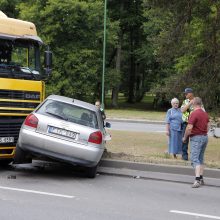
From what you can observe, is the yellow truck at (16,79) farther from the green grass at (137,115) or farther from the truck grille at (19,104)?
the green grass at (137,115)

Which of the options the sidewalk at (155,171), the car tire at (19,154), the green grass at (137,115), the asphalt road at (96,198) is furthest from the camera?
the green grass at (137,115)

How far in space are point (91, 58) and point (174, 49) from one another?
29.1 metres

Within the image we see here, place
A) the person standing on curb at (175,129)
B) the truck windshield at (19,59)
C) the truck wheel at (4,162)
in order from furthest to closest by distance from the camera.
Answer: the person standing on curb at (175,129)
the truck wheel at (4,162)
the truck windshield at (19,59)

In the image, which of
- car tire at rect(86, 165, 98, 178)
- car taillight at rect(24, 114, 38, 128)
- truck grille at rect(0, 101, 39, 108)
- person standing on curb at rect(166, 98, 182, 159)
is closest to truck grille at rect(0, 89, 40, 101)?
truck grille at rect(0, 101, 39, 108)

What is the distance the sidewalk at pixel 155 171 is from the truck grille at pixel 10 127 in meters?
1.98

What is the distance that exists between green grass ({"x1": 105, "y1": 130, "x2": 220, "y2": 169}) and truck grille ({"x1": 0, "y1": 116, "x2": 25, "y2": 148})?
2.39 metres

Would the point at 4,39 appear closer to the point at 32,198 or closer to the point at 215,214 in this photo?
the point at 32,198

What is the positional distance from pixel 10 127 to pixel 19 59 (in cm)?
154

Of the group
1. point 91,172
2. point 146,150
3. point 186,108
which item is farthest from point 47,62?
point 146,150

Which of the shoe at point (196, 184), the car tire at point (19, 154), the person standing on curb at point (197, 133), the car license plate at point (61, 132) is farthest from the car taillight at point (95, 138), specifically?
the shoe at point (196, 184)

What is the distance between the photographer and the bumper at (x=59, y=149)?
955cm

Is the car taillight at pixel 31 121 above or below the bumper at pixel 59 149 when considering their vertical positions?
above

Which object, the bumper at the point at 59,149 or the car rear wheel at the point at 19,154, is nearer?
the bumper at the point at 59,149

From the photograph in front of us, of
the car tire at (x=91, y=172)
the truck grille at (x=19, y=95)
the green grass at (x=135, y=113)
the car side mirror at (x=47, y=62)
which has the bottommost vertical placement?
the green grass at (x=135, y=113)
